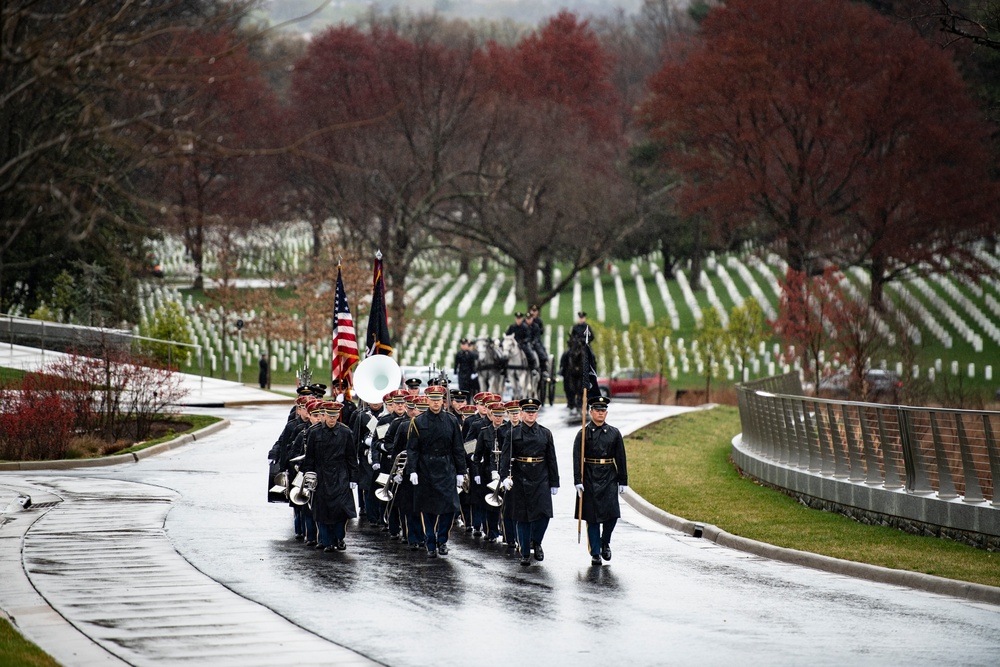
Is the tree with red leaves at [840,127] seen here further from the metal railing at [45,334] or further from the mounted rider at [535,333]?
the metal railing at [45,334]

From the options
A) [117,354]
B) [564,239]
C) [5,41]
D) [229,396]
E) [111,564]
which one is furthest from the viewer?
[564,239]

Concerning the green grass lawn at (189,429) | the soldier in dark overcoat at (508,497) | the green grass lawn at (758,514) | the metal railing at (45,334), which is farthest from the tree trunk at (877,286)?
the soldier in dark overcoat at (508,497)

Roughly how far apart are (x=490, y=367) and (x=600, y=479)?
19.8 metres

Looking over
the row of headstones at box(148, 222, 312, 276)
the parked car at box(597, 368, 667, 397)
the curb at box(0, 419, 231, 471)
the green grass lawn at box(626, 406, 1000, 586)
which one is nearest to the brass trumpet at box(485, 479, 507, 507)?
the green grass lawn at box(626, 406, 1000, 586)

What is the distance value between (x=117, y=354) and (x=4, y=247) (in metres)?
22.4

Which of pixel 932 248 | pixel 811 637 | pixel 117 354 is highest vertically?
pixel 932 248

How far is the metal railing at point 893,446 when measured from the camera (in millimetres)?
16219

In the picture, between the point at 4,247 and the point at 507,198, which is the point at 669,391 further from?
the point at 4,247

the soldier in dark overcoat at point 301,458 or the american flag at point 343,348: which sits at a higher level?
the american flag at point 343,348

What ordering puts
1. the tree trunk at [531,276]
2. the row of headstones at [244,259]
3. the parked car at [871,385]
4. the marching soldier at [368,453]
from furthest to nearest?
the row of headstones at [244,259] → the tree trunk at [531,276] → the parked car at [871,385] → the marching soldier at [368,453]

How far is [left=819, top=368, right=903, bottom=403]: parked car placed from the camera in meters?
35.2

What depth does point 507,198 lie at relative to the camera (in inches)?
2510

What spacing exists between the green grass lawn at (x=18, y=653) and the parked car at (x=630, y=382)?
36698 mm

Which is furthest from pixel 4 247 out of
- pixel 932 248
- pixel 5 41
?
pixel 932 248
